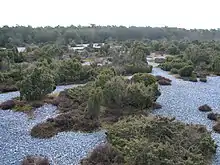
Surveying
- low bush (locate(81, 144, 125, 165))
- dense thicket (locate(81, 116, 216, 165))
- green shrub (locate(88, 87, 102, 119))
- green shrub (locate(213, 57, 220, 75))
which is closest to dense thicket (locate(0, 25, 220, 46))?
green shrub (locate(213, 57, 220, 75))

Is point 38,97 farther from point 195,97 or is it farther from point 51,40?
point 51,40

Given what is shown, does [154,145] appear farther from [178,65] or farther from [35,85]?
[178,65]

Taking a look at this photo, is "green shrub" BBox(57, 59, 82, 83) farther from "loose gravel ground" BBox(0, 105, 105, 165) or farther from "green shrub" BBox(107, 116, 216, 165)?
"green shrub" BBox(107, 116, 216, 165)

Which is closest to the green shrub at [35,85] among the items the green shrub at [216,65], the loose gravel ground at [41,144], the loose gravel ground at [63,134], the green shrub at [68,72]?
the loose gravel ground at [63,134]

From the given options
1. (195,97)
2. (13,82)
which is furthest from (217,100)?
(13,82)

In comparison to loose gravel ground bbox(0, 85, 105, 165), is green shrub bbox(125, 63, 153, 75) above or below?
below
